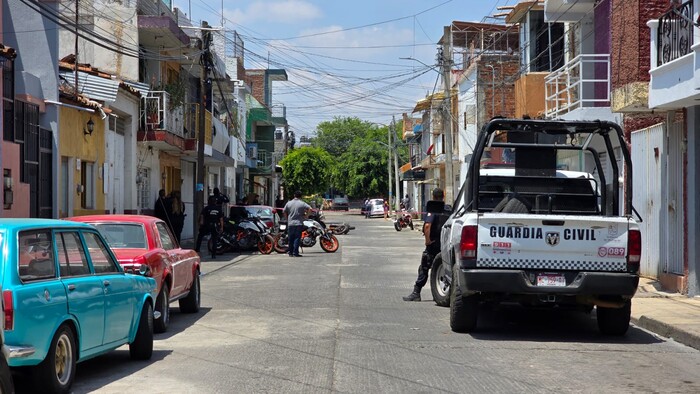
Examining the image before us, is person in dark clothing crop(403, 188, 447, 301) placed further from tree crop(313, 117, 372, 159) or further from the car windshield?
tree crop(313, 117, 372, 159)

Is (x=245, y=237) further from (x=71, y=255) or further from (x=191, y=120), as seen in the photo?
(x=71, y=255)

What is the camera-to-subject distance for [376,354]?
972cm

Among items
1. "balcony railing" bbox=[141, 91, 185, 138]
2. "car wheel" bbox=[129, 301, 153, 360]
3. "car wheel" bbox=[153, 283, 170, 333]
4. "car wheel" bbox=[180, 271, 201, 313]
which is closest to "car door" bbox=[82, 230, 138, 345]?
"car wheel" bbox=[129, 301, 153, 360]

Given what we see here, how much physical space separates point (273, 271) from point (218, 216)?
20.2 ft

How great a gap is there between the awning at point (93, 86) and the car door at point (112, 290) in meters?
15.1

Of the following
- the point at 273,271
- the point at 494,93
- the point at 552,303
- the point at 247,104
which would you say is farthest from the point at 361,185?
the point at 552,303

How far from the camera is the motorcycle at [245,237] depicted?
27.4 m

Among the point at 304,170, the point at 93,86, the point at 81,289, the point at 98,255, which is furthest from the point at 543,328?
the point at 304,170

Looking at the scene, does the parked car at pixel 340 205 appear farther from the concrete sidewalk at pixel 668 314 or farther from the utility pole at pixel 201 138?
the concrete sidewalk at pixel 668 314

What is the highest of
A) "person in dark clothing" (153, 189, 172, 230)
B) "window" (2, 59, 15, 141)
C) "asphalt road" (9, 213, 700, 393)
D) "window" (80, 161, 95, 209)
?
"window" (2, 59, 15, 141)

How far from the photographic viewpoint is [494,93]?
41281mm

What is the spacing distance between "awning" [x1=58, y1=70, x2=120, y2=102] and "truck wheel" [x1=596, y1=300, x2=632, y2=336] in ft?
51.5

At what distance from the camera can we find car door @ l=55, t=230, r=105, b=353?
24.7 feet

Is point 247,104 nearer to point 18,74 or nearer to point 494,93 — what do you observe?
point 494,93
